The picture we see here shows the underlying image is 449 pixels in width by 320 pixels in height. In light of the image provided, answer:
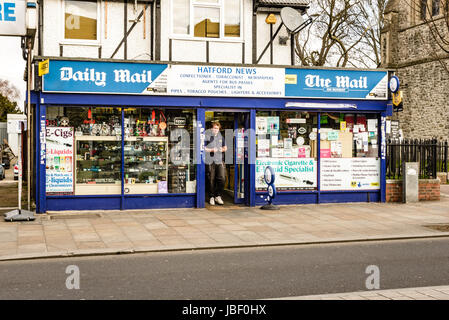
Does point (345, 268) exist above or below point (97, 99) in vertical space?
below

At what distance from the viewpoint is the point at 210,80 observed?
14000 millimetres

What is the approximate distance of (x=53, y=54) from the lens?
543 inches

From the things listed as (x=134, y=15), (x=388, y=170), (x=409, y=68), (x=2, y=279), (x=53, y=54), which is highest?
(x=409, y=68)

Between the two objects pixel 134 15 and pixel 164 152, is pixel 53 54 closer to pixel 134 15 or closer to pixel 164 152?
pixel 134 15

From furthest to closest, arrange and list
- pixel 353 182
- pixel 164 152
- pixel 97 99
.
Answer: pixel 353 182
pixel 164 152
pixel 97 99

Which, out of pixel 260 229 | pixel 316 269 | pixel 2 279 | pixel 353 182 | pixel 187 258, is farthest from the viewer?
pixel 353 182

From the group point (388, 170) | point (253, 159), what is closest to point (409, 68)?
point (388, 170)

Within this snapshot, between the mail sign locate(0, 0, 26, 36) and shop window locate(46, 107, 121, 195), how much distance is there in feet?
7.93

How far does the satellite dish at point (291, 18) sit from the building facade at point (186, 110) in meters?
0.56

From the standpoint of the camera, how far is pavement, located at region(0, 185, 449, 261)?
9266 millimetres

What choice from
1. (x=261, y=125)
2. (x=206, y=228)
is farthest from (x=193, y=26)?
(x=206, y=228)

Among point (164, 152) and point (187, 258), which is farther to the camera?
point (164, 152)

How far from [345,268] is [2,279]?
4.56 meters

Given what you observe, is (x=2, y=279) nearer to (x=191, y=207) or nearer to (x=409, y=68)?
(x=191, y=207)
